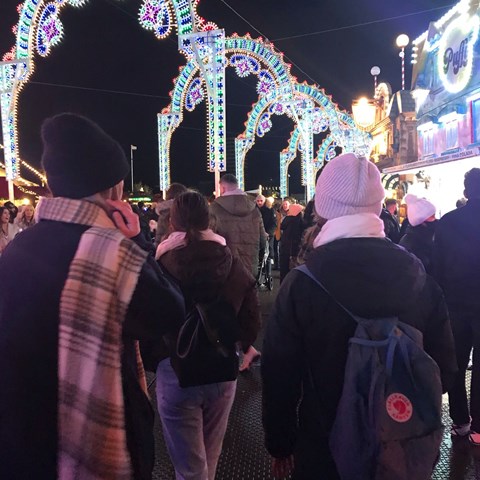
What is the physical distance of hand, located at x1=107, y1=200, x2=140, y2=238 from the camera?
1679 millimetres

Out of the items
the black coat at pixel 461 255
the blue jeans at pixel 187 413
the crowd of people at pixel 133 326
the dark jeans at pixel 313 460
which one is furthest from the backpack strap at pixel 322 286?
the black coat at pixel 461 255

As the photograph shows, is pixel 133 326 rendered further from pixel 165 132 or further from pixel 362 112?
pixel 362 112

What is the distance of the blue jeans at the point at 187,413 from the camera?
96.9 inches

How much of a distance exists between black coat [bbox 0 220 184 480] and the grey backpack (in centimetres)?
74

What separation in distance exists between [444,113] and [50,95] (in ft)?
74.5

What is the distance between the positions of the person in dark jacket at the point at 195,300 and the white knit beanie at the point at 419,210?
2994 millimetres

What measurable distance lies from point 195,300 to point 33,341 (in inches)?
40.6

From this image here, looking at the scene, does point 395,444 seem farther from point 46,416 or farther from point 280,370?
point 46,416

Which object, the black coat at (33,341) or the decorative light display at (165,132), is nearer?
the black coat at (33,341)

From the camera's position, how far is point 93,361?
57.1 inches

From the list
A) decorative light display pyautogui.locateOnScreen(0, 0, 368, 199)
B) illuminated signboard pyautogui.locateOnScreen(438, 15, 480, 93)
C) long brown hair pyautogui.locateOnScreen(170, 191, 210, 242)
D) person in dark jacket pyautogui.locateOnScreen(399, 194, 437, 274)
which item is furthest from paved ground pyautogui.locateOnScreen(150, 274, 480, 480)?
illuminated signboard pyautogui.locateOnScreen(438, 15, 480, 93)

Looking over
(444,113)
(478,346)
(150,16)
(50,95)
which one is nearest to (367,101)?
(444,113)

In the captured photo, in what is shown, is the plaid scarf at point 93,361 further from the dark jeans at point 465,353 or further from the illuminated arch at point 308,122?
the illuminated arch at point 308,122

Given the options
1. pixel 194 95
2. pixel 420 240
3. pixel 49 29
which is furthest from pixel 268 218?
pixel 49 29
